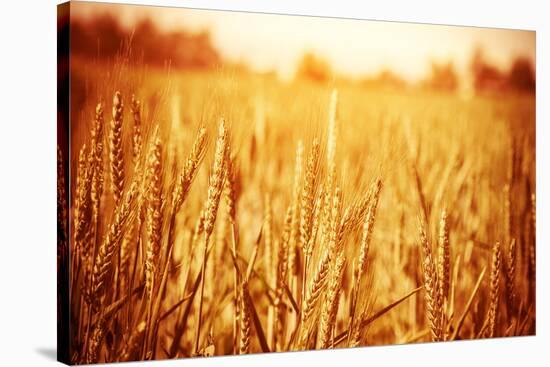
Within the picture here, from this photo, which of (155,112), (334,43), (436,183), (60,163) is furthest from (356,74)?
(60,163)

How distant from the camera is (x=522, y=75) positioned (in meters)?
6.29

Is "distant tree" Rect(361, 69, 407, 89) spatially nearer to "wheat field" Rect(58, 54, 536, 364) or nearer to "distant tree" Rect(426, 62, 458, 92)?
"wheat field" Rect(58, 54, 536, 364)

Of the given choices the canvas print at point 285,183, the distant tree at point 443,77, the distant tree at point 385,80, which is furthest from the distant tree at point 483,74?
the distant tree at point 385,80

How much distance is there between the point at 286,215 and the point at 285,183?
0.48 ft

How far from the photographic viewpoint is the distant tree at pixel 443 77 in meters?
6.03

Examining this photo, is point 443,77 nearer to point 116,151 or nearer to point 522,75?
point 522,75

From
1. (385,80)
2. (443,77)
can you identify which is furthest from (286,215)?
(443,77)

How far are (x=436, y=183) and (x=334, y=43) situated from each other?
860 mm

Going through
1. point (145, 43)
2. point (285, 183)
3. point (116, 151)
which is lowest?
point (285, 183)

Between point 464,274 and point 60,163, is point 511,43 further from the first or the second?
point 60,163

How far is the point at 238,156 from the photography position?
5.50m

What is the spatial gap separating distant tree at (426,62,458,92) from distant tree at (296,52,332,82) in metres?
0.58

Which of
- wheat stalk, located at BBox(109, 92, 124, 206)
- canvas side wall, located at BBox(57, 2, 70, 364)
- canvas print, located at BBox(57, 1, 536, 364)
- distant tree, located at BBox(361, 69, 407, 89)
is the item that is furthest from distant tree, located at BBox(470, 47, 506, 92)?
canvas side wall, located at BBox(57, 2, 70, 364)

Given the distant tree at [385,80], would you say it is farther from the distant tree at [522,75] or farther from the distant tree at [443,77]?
the distant tree at [522,75]
